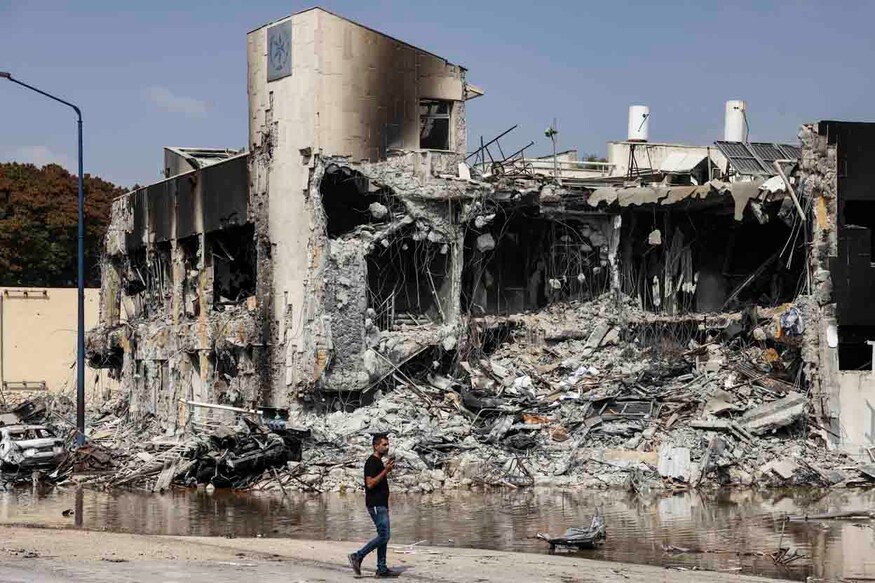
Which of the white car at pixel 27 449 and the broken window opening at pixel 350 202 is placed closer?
the white car at pixel 27 449

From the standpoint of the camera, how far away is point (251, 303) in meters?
33.2

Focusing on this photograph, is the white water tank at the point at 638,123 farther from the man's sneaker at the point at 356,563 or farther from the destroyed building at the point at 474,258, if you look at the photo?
the man's sneaker at the point at 356,563

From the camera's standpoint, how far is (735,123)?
35.5 m

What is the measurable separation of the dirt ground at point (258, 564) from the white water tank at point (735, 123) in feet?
67.9

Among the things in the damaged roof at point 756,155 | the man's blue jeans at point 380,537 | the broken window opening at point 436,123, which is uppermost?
the broken window opening at point 436,123

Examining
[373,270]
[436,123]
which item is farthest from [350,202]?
[436,123]

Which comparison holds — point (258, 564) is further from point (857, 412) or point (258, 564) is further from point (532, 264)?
point (532, 264)

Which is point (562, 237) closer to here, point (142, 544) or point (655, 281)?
point (655, 281)

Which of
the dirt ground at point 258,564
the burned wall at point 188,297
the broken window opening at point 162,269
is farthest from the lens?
the broken window opening at point 162,269

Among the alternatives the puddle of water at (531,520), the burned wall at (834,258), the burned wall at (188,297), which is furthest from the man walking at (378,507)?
the burned wall at (188,297)

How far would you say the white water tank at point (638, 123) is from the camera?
37719 millimetres

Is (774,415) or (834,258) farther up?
(834,258)

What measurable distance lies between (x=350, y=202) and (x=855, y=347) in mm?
11700

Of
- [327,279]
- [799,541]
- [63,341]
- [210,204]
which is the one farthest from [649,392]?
[63,341]
